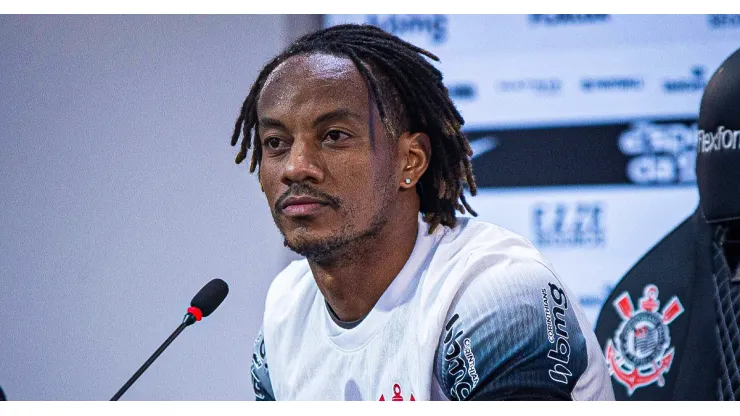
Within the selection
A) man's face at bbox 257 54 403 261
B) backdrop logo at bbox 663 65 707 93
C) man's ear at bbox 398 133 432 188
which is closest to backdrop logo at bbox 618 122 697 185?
backdrop logo at bbox 663 65 707 93

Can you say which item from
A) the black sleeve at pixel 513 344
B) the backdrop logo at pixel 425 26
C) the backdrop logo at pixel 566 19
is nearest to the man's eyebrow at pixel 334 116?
the black sleeve at pixel 513 344

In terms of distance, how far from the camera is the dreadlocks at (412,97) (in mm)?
2166

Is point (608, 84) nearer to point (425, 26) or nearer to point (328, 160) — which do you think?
point (425, 26)

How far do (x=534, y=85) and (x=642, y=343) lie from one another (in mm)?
1557

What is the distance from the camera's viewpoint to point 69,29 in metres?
2.66

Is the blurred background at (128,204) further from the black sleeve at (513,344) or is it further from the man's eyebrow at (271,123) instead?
the black sleeve at (513,344)

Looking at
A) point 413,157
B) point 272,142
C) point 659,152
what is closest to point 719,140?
point 413,157

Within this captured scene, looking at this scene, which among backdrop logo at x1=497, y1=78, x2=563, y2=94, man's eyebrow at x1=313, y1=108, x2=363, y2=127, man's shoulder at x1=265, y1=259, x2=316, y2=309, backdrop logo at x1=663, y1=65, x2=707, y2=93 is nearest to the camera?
man's eyebrow at x1=313, y1=108, x2=363, y2=127

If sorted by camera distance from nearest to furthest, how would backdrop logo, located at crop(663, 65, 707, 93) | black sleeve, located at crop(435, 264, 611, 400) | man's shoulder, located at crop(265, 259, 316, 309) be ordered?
black sleeve, located at crop(435, 264, 611, 400)
man's shoulder, located at crop(265, 259, 316, 309)
backdrop logo, located at crop(663, 65, 707, 93)

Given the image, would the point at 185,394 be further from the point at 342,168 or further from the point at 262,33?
the point at 262,33

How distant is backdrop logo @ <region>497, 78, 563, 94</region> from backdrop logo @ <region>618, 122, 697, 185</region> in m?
0.28

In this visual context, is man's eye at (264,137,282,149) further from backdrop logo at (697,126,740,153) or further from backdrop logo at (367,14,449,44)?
backdrop logo at (367,14,449,44)

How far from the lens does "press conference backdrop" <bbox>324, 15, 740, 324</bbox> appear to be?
10.1 ft

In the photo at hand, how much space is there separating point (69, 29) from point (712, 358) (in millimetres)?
1906
